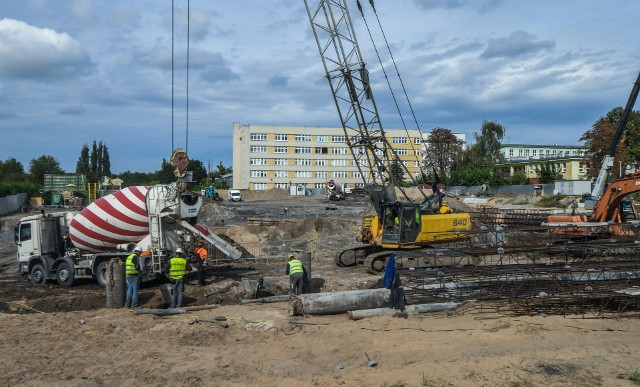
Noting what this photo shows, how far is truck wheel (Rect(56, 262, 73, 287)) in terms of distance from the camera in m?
17.8

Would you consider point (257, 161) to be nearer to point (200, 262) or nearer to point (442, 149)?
point (442, 149)

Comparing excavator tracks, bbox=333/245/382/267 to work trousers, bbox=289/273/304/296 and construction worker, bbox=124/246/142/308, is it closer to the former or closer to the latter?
work trousers, bbox=289/273/304/296

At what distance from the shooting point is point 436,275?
13711 millimetres

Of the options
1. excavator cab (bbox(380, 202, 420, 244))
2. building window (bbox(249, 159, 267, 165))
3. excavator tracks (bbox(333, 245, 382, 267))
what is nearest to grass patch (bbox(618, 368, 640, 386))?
excavator cab (bbox(380, 202, 420, 244))

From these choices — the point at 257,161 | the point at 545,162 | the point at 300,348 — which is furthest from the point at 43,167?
the point at 300,348

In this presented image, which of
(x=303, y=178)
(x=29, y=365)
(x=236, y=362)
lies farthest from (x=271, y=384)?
(x=303, y=178)

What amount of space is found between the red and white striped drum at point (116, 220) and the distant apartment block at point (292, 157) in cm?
8065

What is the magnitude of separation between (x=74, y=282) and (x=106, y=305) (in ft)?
15.0

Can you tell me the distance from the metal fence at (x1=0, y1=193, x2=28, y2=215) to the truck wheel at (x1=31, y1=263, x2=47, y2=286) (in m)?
34.0

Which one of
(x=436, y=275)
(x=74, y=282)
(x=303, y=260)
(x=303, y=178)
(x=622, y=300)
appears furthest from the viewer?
(x=303, y=178)

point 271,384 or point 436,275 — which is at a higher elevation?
point 436,275

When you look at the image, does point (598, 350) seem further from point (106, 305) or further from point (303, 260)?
point (106, 305)

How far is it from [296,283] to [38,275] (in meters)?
9.62

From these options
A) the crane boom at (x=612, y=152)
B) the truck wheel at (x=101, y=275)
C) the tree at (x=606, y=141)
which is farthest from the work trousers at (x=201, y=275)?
the tree at (x=606, y=141)
